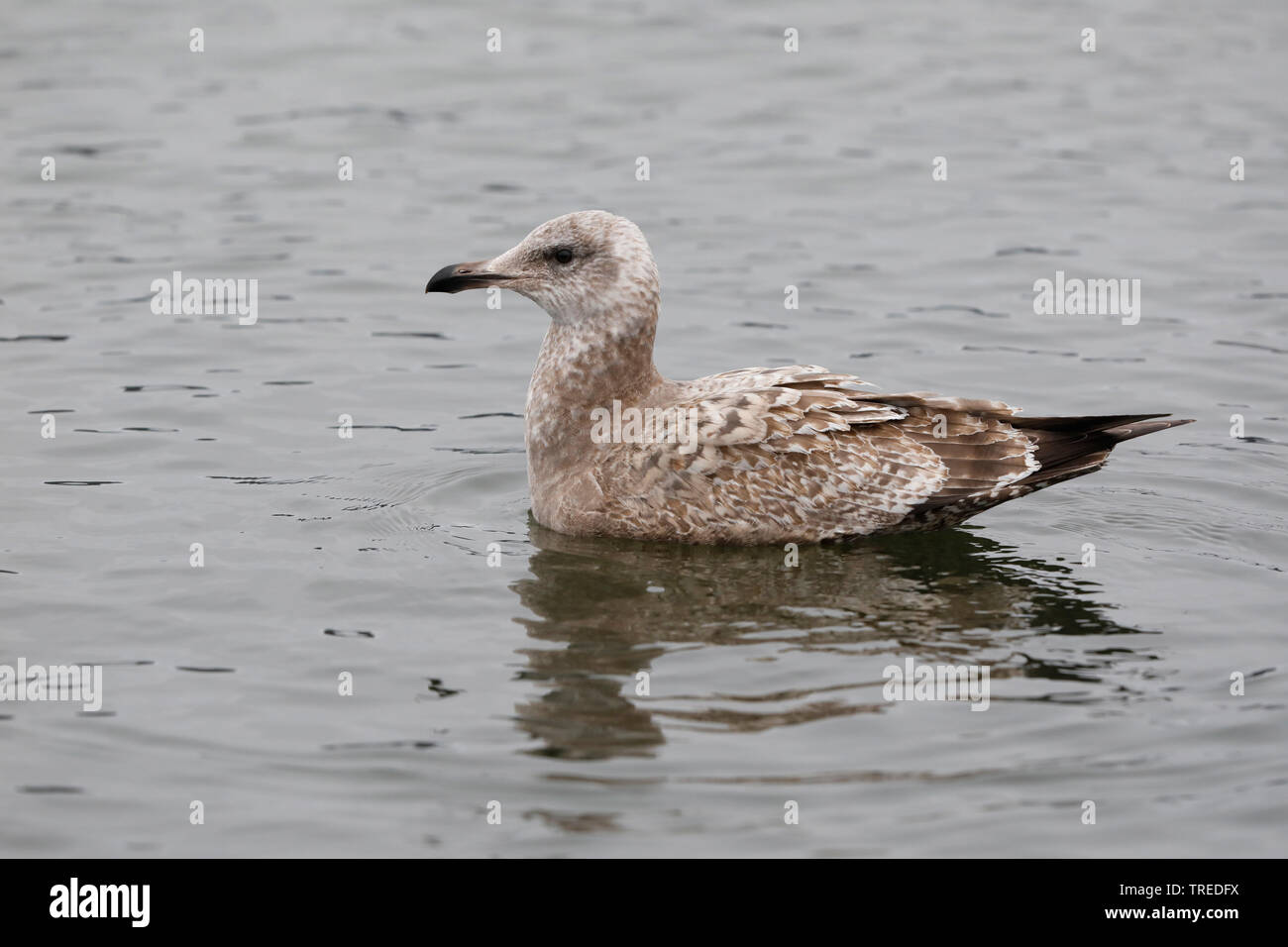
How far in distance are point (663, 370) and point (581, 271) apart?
9.15ft

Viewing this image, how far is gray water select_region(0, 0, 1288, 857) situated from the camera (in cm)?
739

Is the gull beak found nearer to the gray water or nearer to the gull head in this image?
the gull head

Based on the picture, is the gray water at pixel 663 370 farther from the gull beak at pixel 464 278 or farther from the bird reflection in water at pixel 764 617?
the gull beak at pixel 464 278

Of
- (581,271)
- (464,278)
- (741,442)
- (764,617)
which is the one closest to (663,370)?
(581,271)

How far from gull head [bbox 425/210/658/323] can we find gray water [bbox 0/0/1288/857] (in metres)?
1.40

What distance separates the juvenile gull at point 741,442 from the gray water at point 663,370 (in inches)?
11.2

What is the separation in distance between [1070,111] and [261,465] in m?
11.1

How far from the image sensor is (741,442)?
973 centimetres

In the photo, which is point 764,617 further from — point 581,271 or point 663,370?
point 663,370

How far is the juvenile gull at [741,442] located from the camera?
975 cm
